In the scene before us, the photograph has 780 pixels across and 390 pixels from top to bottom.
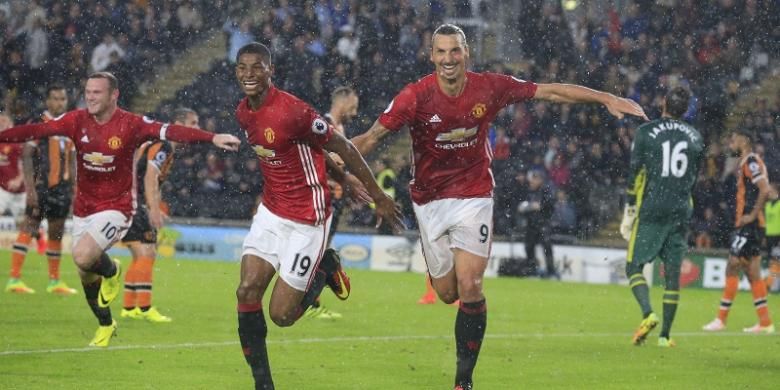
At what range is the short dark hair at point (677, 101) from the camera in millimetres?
12125

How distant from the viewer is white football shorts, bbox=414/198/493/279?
29.3 feet

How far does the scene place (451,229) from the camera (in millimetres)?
9016

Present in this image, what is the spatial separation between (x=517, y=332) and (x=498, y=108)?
498 cm

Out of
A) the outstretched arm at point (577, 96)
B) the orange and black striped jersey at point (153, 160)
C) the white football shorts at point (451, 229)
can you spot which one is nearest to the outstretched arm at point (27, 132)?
the orange and black striped jersey at point (153, 160)

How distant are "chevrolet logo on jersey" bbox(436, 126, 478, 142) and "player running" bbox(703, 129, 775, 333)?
20.2 ft

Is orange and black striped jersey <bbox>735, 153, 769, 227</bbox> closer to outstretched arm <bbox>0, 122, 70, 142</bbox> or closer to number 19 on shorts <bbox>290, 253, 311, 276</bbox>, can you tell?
number 19 on shorts <bbox>290, 253, 311, 276</bbox>

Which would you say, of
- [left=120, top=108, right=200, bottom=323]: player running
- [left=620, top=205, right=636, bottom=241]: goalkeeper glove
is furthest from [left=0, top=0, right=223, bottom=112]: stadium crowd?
[left=620, top=205, right=636, bottom=241]: goalkeeper glove

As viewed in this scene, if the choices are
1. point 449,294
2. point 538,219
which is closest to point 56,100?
point 449,294

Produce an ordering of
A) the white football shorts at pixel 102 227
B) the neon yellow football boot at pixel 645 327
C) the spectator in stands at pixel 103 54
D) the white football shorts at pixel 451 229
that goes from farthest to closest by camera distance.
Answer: the spectator in stands at pixel 103 54 → the neon yellow football boot at pixel 645 327 → the white football shorts at pixel 102 227 → the white football shorts at pixel 451 229

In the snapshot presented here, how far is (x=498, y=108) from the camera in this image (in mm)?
8992

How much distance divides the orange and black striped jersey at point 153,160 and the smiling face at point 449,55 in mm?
4384

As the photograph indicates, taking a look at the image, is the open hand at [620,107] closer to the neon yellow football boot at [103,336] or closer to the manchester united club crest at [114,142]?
the manchester united club crest at [114,142]

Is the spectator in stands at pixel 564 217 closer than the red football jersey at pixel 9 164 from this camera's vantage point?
No

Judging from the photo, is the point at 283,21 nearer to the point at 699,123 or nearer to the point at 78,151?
the point at 699,123
